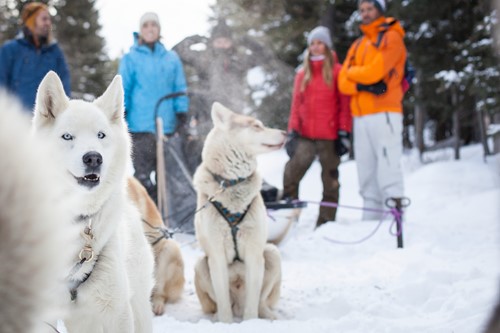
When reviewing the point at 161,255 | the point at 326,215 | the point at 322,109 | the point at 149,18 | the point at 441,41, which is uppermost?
the point at 441,41

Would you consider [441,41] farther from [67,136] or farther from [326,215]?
[67,136]

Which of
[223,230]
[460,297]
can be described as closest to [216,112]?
[223,230]

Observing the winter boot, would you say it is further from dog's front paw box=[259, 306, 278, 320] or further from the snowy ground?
dog's front paw box=[259, 306, 278, 320]

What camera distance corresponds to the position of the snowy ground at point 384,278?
2492 millimetres

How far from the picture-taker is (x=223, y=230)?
9.61 ft

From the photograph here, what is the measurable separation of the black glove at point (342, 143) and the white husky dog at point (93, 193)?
13.5ft

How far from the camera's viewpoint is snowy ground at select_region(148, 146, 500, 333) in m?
2.49

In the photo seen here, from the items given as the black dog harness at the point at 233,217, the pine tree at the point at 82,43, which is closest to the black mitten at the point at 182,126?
the black dog harness at the point at 233,217

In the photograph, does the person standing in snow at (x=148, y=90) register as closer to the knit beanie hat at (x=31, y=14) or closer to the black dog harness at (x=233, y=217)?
the knit beanie hat at (x=31, y=14)

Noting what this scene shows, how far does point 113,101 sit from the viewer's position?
174 centimetres

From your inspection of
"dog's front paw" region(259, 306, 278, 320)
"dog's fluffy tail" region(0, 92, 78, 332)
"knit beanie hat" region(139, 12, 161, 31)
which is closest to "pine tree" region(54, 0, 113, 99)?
"knit beanie hat" region(139, 12, 161, 31)

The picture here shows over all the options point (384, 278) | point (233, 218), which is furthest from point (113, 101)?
point (384, 278)

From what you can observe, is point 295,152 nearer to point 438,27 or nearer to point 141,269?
point 141,269

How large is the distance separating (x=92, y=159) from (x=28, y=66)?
3183 millimetres
